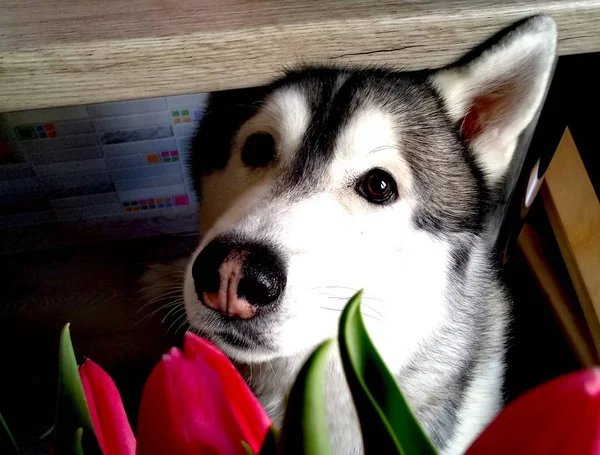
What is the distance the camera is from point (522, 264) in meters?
1.31

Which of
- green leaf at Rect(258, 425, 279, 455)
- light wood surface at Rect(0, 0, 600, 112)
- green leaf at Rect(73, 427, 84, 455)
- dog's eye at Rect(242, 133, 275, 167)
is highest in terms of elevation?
light wood surface at Rect(0, 0, 600, 112)

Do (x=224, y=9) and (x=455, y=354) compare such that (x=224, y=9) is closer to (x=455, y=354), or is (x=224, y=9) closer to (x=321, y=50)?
(x=321, y=50)

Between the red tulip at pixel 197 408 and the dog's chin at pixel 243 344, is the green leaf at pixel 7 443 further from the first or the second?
the dog's chin at pixel 243 344

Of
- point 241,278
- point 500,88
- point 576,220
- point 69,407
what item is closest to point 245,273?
point 241,278

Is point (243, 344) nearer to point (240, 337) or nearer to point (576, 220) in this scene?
point (240, 337)

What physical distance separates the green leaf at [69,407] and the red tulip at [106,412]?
1.2 inches

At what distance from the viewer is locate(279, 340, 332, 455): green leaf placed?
0.81 feet

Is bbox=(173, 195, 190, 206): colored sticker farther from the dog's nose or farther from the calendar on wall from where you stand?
the dog's nose

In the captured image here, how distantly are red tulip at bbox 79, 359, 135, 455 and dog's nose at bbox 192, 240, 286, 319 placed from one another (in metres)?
0.27

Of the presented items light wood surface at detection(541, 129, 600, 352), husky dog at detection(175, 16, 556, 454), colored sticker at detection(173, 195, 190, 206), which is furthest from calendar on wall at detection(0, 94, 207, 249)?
light wood surface at detection(541, 129, 600, 352)

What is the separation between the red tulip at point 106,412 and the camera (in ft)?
1.07

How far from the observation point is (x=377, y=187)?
2.43 feet

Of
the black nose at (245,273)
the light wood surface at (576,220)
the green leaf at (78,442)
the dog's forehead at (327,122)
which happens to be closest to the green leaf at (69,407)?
the green leaf at (78,442)

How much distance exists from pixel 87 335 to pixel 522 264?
3.64ft
